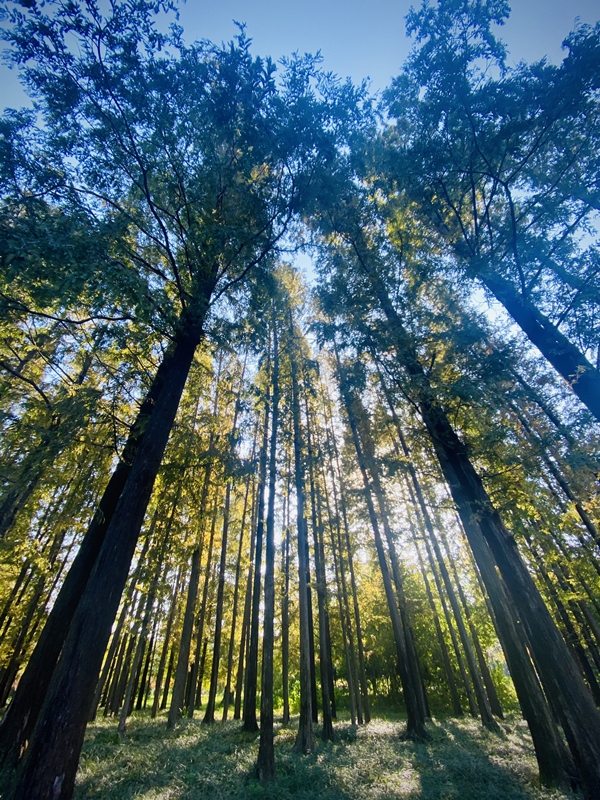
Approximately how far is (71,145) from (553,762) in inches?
585

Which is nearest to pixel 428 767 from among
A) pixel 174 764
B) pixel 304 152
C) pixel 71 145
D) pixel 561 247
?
pixel 174 764

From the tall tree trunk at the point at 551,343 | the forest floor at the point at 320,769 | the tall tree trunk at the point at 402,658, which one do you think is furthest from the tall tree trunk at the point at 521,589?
the tall tree trunk at the point at 551,343

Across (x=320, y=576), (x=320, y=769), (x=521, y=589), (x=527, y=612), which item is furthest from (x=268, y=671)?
(x=521, y=589)

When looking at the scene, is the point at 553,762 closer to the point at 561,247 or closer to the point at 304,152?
the point at 561,247

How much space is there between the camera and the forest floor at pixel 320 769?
18.4 feet

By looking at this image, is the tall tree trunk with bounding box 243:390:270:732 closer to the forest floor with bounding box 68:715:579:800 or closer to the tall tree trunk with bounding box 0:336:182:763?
the forest floor with bounding box 68:715:579:800

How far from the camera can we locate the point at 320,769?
6.93 meters

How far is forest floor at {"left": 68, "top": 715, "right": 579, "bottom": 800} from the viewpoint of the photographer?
561cm

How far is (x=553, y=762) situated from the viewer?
539 centimetres

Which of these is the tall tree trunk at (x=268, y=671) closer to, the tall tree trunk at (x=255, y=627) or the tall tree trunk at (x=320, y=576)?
the tall tree trunk at (x=255, y=627)

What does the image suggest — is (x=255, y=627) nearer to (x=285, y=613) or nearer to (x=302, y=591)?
(x=285, y=613)

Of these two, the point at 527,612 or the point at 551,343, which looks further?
the point at 551,343

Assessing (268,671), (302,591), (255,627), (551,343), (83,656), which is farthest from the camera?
(255,627)

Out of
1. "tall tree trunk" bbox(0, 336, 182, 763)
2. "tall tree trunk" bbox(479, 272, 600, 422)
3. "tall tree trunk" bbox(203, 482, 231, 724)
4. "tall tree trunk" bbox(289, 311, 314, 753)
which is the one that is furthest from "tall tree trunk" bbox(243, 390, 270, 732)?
"tall tree trunk" bbox(479, 272, 600, 422)
